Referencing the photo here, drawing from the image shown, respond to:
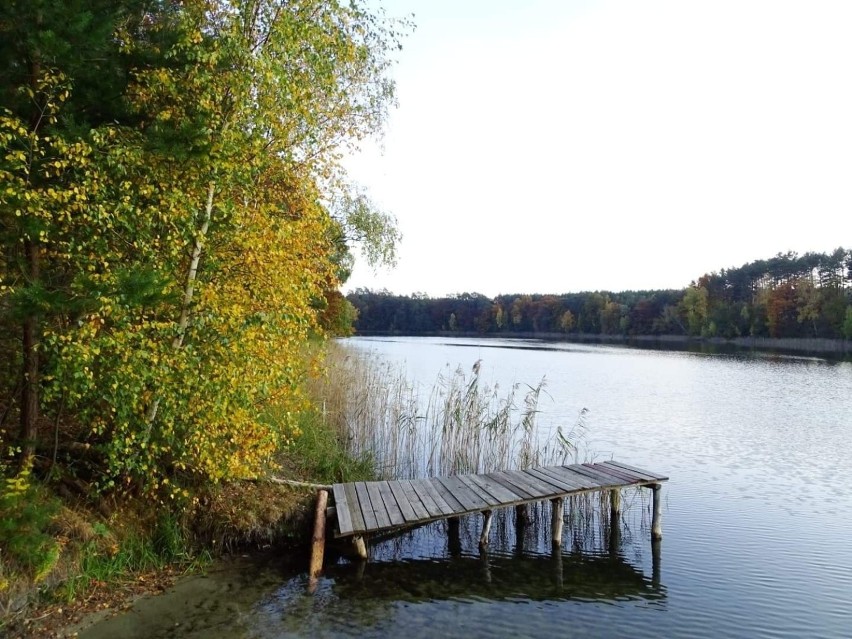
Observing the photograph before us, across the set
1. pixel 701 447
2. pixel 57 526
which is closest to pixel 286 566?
pixel 57 526

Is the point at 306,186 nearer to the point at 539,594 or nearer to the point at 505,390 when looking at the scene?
the point at 539,594

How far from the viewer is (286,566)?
7.11 meters

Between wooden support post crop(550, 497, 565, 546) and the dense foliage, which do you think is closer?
the dense foliage

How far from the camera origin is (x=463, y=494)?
847cm

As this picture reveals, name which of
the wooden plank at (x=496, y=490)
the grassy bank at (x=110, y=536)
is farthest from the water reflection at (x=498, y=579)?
the grassy bank at (x=110, y=536)

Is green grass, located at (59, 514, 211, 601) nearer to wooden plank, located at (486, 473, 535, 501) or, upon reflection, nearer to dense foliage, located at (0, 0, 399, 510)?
dense foliage, located at (0, 0, 399, 510)

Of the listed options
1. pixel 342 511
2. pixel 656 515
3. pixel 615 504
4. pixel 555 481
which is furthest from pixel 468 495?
pixel 656 515

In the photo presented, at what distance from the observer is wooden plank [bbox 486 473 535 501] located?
Answer: 27.0 feet

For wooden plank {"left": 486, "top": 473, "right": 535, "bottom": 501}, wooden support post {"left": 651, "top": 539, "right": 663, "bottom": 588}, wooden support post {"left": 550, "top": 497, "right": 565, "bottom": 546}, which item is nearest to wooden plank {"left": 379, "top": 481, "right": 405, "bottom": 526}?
wooden plank {"left": 486, "top": 473, "right": 535, "bottom": 501}

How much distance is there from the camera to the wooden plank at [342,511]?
7004 millimetres

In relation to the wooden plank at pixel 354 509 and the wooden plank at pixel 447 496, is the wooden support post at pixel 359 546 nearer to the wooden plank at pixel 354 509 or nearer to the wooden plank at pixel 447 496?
the wooden plank at pixel 354 509

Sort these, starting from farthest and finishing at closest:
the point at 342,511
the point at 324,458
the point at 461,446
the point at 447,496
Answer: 1. the point at 461,446
2. the point at 324,458
3. the point at 447,496
4. the point at 342,511

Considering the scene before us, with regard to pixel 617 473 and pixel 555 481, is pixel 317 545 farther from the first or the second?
pixel 617 473

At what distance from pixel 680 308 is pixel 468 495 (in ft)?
299
